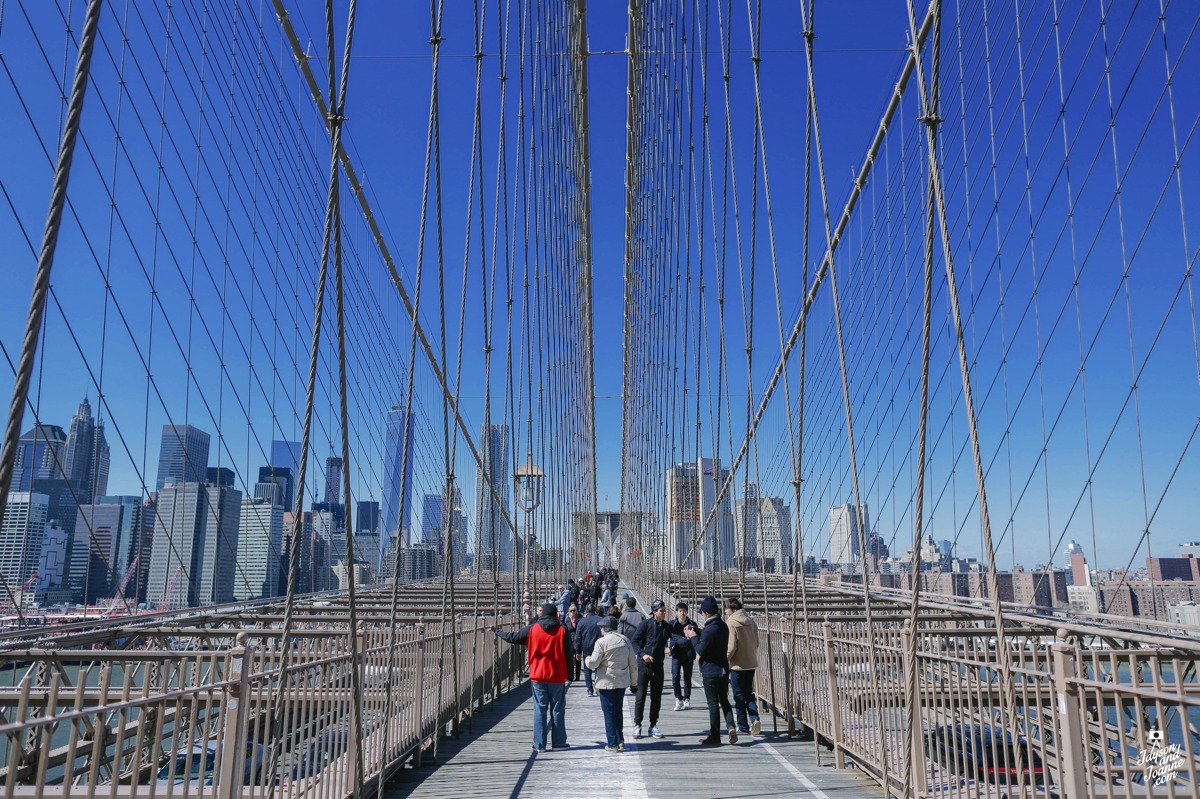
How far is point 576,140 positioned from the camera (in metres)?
31.4

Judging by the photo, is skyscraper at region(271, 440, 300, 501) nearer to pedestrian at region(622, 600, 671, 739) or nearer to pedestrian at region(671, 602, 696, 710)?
pedestrian at region(671, 602, 696, 710)

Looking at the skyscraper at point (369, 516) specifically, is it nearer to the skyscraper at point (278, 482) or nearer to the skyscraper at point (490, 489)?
the skyscraper at point (490, 489)

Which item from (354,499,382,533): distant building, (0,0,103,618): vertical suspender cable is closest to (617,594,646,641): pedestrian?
(0,0,103,618): vertical suspender cable

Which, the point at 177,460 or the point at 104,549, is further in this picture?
the point at 177,460

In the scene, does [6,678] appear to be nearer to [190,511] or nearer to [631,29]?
[190,511]

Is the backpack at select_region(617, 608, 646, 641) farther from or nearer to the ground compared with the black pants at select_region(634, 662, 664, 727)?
farther from the ground

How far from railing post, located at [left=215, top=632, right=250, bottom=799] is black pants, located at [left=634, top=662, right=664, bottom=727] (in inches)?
148

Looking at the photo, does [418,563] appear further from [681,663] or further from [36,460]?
[681,663]

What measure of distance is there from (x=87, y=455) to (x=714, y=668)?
6933 mm

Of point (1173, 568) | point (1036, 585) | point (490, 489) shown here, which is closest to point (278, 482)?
point (490, 489)

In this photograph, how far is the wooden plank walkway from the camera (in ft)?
15.1

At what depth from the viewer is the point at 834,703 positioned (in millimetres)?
5340

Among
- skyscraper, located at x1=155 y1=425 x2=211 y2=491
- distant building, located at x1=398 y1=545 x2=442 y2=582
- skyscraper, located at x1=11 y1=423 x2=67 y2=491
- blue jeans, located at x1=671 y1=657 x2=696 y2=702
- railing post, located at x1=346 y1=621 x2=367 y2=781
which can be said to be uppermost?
skyscraper, located at x1=155 y1=425 x2=211 y2=491

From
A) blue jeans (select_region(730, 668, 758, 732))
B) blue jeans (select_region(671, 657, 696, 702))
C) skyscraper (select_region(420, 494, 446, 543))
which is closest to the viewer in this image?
blue jeans (select_region(730, 668, 758, 732))
